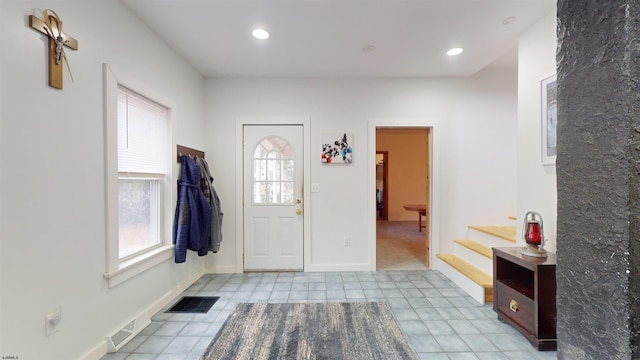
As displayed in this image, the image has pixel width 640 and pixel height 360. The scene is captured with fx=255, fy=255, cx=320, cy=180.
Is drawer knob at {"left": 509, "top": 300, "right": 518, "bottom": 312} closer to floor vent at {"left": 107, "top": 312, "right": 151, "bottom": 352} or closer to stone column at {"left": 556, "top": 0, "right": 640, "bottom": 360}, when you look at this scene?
stone column at {"left": 556, "top": 0, "right": 640, "bottom": 360}

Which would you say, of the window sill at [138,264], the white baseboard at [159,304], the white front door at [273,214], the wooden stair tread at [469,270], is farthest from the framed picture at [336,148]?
the white baseboard at [159,304]

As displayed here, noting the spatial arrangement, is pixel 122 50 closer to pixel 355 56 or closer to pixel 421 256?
pixel 355 56

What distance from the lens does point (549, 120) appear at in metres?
2.04

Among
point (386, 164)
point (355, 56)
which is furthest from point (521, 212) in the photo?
point (386, 164)

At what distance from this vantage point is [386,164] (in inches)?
305

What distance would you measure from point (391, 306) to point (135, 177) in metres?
2.57

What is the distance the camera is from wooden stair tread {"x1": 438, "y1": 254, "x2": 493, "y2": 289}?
251 cm

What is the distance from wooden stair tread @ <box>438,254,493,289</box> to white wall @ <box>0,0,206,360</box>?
3.11m

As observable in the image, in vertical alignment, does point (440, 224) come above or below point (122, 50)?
below

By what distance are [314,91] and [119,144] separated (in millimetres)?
2195

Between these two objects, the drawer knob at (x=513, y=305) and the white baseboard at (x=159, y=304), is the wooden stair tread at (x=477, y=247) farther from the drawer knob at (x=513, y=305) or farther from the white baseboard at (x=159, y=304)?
the white baseboard at (x=159, y=304)

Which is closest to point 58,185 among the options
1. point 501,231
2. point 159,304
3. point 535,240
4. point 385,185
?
point 159,304

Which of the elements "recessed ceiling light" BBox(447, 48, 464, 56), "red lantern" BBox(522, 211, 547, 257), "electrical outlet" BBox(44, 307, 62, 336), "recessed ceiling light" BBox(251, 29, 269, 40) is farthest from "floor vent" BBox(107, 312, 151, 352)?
"recessed ceiling light" BBox(447, 48, 464, 56)

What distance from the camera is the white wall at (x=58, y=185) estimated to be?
124cm
